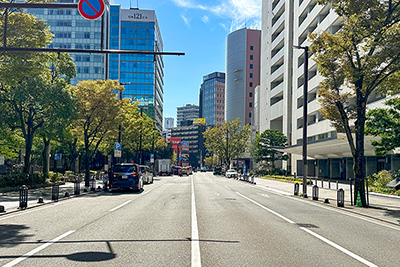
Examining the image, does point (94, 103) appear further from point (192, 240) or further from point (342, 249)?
point (342, 249)

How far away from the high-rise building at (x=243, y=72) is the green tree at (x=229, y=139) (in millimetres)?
49106

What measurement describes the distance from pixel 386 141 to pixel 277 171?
43.0 metres

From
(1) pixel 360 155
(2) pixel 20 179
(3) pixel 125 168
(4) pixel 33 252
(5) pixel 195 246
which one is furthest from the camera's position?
(2) pixel 20 179

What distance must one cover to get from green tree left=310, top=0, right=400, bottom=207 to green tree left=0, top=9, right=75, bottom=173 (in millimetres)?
13901

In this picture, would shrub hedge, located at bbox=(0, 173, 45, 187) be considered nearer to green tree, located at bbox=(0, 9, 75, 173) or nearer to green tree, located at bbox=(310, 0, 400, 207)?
green tree, located at bbox=(0, 9, 75, 173)

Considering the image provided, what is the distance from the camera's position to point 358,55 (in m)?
18.4

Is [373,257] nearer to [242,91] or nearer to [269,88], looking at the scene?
[269,88]

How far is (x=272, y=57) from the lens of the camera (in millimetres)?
76750

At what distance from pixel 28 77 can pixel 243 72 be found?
119 metres

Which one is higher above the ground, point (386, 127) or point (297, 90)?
point (297, 90)

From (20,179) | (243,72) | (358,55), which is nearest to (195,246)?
(358,55)

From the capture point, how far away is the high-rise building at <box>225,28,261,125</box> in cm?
13875

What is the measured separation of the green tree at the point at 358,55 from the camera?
55.6 feet

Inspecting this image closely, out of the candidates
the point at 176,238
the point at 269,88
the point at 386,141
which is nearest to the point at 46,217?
the point at 176,238
